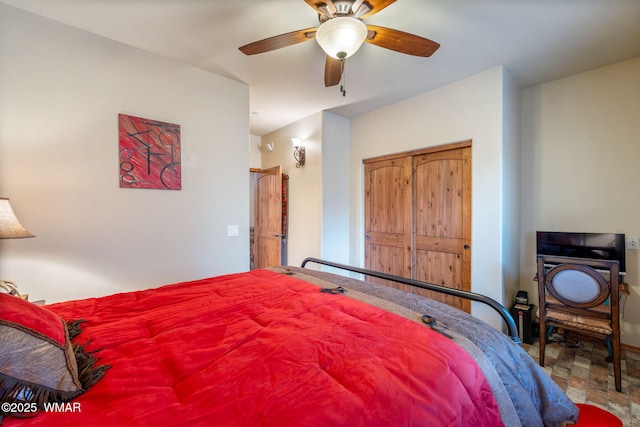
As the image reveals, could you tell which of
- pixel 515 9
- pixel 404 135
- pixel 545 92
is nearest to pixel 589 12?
pixel 515 9

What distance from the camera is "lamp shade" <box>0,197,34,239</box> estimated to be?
1.40 metres

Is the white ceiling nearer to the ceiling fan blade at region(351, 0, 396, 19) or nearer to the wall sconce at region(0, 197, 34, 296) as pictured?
the ceiling fan blade at region(351, 0, 396, 19)

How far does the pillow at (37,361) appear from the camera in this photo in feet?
2.10

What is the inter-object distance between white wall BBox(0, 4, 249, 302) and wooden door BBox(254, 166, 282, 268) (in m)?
1.35

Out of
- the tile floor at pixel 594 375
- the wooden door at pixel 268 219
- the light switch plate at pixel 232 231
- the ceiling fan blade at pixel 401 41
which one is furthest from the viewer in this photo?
the wooden door at pixel 268 219

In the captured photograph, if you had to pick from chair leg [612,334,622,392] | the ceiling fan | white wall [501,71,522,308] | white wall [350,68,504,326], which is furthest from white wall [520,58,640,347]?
the ceiling fan

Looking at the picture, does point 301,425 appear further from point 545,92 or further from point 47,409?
point 545,92

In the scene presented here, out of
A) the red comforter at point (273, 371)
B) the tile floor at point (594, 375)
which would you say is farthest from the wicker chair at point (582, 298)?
the red comforter at point (273, 371)

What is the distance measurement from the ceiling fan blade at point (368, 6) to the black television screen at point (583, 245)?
2.59m

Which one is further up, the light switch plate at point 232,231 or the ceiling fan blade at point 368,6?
the ceiling fan blade at point 368,6

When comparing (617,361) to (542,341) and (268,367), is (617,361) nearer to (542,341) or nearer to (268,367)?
(542,341)

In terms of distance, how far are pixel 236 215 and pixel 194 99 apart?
119 centimetres

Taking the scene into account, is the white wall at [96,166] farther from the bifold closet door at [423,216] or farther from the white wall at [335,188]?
the bifold closet door at [423,216]

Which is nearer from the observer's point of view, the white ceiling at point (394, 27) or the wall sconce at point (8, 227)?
the wall sconce at point (8, 227)
